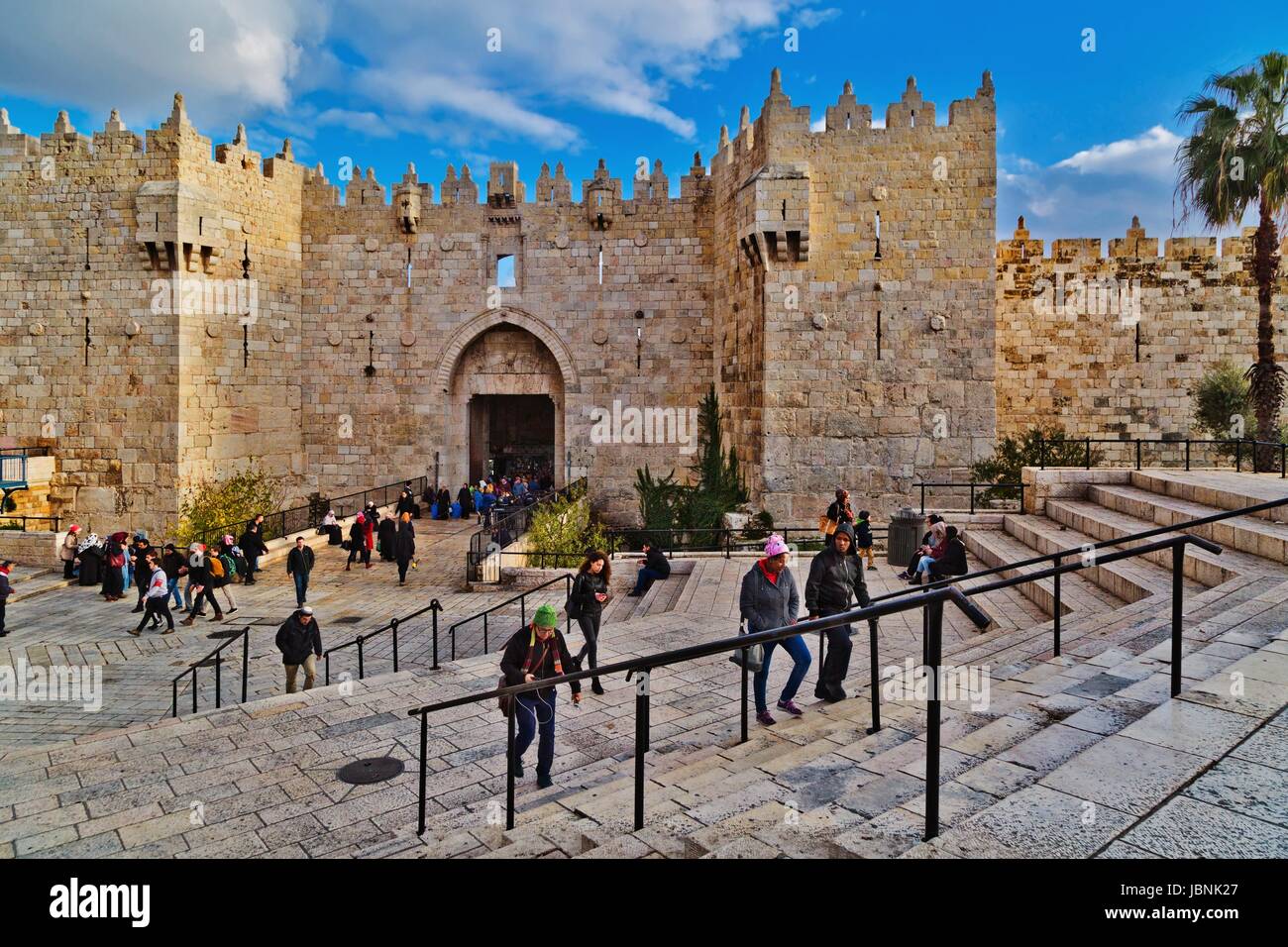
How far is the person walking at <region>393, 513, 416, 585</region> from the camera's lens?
45.2ft

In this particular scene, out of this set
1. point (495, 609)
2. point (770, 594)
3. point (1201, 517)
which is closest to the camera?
point (770, 594)

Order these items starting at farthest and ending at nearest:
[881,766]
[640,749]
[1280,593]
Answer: [1280,593], [881,766], [640,749]

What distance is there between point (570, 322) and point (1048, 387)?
11.4m

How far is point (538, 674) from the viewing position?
528cm

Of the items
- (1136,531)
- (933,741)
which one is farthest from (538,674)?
(1136,531)

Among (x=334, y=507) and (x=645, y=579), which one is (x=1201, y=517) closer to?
(x=645, y=579)

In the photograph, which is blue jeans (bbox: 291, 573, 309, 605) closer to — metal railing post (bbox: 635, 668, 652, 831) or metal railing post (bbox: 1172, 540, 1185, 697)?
metal railing post (bbox: 635, 668, 652, 831)

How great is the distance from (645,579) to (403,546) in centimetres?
510

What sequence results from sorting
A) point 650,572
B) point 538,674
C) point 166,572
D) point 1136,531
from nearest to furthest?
point 538,674
point 1136,531
point 650,572
point 166,572

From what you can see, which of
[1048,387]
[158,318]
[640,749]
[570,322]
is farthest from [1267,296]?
[158,318]

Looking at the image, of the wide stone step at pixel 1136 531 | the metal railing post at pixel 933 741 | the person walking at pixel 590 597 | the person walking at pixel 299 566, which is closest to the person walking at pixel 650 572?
the person walking at pixel 590 597

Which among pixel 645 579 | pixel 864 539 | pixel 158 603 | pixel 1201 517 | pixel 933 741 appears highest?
pixel 1201 517
